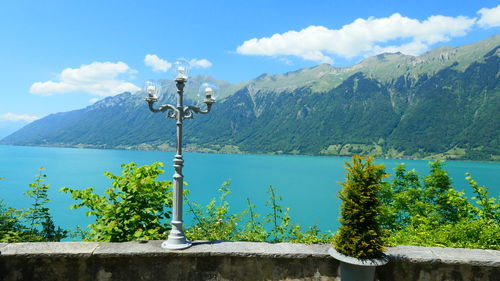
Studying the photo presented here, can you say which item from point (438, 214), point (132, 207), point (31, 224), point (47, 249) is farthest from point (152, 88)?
point (438, 214)

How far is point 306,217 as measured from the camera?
36.3 m

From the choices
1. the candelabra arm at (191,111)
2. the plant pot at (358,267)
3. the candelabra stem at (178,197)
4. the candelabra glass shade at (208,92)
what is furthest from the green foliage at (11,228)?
the plant pot at (358,267)

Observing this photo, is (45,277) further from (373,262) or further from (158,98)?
(373,262)

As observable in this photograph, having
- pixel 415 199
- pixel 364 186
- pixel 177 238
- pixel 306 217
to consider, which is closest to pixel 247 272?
pixel 177 238

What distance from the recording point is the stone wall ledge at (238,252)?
13.0 feet

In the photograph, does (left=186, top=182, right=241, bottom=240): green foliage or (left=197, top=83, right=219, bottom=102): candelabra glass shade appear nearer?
(left=197, top=83, right=219, bottom=102): candelabra glass shade

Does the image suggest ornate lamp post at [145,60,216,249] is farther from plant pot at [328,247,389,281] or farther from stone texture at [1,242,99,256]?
plant pot at [328,247,389,281]

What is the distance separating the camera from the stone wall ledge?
3.97m

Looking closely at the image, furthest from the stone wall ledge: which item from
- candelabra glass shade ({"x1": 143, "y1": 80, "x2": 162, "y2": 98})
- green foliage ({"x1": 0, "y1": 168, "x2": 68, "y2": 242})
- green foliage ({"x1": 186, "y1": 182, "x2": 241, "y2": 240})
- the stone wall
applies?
candelabra glass shade ({"x1": 143, "y1": 80, "x2": 162, "y2": 98})

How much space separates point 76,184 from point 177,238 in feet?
203

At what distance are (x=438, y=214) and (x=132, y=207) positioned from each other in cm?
1026

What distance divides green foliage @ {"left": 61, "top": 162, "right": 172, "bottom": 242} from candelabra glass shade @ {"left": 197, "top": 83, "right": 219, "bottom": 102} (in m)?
1.49

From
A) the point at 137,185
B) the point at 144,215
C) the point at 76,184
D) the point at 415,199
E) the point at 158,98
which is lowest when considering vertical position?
the point at 76,184

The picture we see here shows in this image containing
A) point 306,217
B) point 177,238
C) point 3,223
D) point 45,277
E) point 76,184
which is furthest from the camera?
point 76,184
